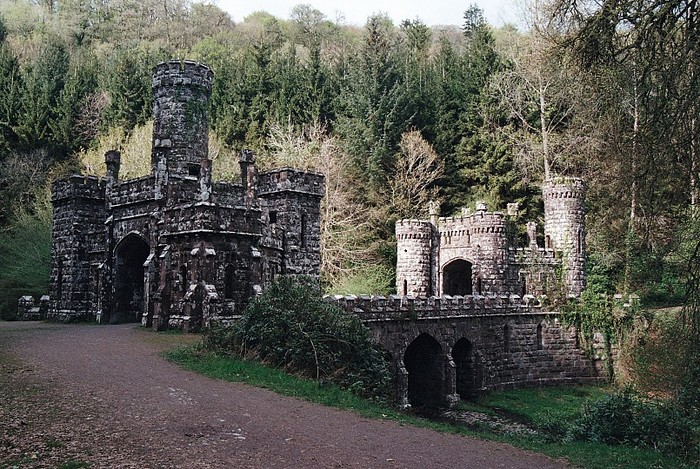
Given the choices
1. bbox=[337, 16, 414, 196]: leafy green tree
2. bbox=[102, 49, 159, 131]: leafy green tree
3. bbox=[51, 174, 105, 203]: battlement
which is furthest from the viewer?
bbox=[102, 49, 159, 131]: leafy green tree

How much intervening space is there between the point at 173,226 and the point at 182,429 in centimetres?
1105

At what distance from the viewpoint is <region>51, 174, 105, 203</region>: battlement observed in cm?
2397

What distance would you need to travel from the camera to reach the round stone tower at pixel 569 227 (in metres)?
29.1

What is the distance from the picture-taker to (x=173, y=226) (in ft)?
59.4

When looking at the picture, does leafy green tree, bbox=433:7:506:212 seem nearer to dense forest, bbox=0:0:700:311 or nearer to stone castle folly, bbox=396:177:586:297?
dense forest, bbox=0:0:700:311

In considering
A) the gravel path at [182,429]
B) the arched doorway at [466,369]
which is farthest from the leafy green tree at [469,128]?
the gravel path at [182,429]

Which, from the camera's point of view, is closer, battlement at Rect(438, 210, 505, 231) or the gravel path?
the gravel path

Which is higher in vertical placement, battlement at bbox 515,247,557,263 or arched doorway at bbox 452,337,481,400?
battlement at bbox 515,247,557,263

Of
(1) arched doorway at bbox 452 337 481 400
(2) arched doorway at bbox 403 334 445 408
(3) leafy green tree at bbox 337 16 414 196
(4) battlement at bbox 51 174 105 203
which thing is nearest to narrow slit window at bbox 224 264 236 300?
(2) arched doorway at bbox 403 334 445 408

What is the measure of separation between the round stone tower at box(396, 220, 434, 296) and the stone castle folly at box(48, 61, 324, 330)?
7.74 meters

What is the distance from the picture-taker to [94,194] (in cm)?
2453

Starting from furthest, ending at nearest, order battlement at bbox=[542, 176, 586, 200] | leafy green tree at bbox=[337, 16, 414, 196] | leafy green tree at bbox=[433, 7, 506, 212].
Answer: leafy green tree at bbox=[433, 7, 506, 212]
leafy green tree at bbox=[337, 16, 414, 196]
battlement at bbox=[542, 176, 586, 200]

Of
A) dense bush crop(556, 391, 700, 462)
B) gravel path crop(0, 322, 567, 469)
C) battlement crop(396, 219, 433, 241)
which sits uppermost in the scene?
battlement crop(396, 219, 433, 241)

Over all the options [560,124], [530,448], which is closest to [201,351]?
[530,448]
